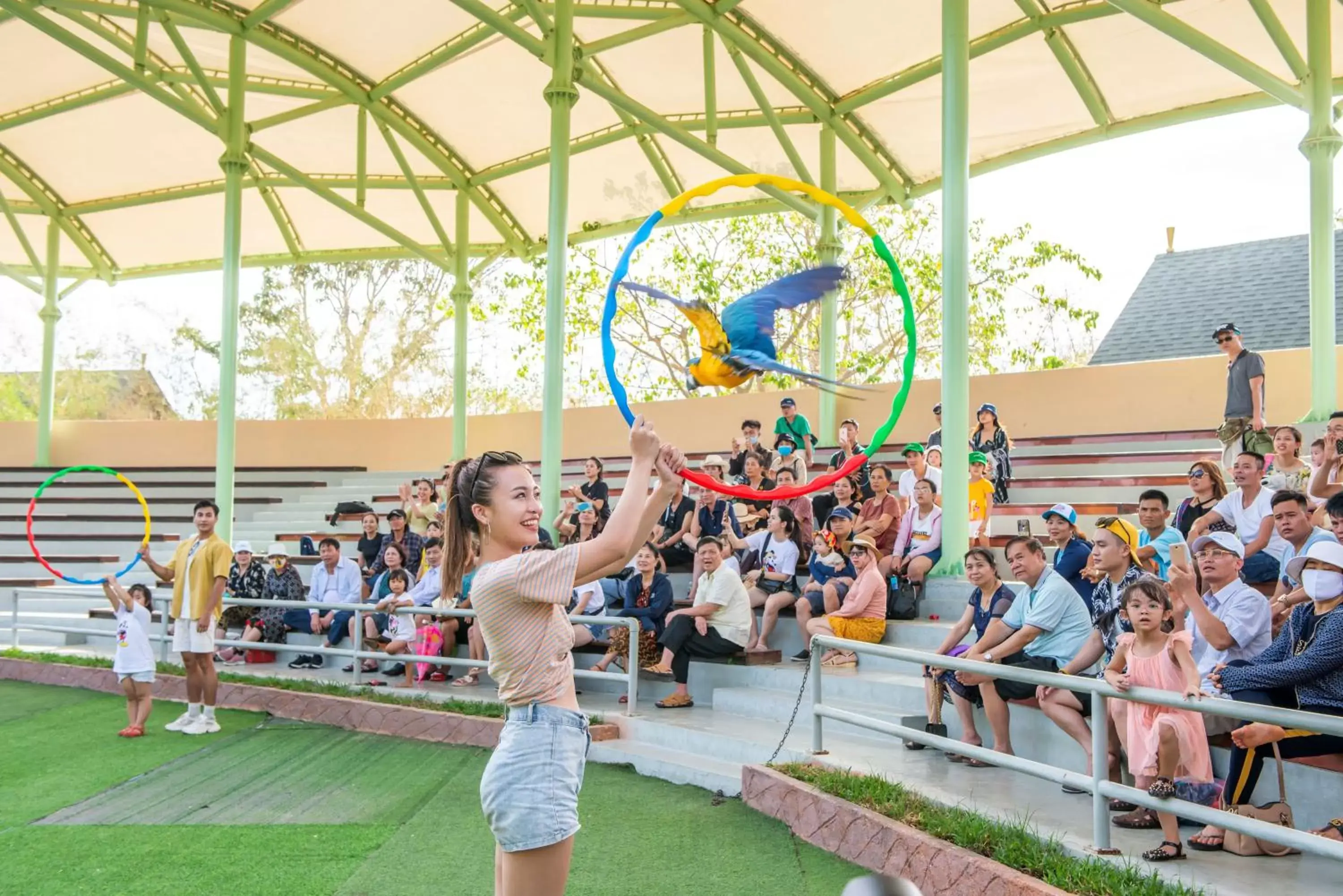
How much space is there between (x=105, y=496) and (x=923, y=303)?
1431cm

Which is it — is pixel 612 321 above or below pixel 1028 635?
above

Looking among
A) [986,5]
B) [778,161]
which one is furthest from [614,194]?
[986,5]

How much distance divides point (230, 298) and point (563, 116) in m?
4.40

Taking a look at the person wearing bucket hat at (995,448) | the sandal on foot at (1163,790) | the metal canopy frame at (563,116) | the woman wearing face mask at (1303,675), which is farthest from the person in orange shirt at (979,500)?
the sandal on foot at (1163,790)

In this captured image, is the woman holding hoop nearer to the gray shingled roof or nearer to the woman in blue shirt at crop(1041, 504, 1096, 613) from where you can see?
the woman in blue shirt at crop(1041, 504, 1096, 613)

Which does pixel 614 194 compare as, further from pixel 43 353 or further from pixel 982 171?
pixel 43 353

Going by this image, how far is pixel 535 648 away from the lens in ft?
9.32

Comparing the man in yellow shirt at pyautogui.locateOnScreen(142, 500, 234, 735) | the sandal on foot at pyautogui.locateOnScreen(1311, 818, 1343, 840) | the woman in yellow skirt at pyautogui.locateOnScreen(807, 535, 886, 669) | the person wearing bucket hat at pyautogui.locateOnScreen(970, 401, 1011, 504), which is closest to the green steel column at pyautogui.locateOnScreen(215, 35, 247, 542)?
the man in yellow shirt at pyautogui.locateOnScreen(142, 500, 234, 735)

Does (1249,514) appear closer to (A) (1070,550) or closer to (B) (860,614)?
(A) (1070,550)

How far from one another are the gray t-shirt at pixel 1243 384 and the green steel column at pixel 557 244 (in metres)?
5.57

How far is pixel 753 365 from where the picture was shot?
398 cm

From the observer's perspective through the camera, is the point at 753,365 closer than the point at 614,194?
Yes

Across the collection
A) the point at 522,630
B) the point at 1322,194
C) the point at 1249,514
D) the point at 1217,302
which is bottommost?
the point at 522,630

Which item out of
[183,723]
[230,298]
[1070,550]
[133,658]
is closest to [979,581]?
[1070,550]
